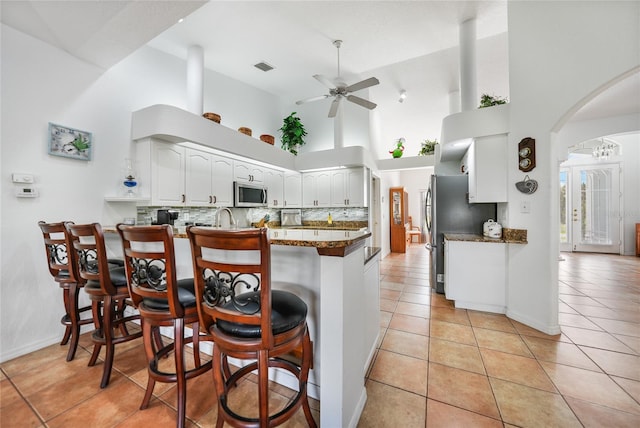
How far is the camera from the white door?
228 inches

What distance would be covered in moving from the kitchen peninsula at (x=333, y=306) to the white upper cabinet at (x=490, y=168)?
6.56 feet

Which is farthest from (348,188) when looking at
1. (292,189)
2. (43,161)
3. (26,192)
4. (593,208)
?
(593,208)

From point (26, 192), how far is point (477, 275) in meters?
4.64

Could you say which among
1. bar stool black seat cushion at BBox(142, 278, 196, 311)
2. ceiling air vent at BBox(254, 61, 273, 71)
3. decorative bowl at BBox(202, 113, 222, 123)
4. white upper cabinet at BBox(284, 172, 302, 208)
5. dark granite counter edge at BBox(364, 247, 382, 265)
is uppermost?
ceiling air vent at BBox(254, 61, 273, 71)

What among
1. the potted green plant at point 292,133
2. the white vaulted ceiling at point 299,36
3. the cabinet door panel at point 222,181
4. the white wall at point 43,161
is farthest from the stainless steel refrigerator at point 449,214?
the white wall at point 43,161

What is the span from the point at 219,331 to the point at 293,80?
506 centimetres

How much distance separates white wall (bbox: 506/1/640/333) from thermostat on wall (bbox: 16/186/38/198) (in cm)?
476

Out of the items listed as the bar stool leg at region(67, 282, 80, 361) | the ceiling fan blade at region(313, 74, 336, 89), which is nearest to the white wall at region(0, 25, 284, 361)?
the bar stool leg at region(67, 282, 80, 361)

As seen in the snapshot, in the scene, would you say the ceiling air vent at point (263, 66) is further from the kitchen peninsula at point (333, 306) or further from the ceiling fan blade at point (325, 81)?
the kitchen peninsula at point (333, 306)

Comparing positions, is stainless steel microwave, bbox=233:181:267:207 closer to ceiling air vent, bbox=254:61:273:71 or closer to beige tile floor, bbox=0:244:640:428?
ceiling air vent, bbox=254:61:273:71

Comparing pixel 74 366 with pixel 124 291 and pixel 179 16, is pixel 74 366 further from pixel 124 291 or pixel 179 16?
pixel 179 16

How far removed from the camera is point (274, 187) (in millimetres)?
5242

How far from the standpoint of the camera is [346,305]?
1200mm

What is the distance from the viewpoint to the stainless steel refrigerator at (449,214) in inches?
132
